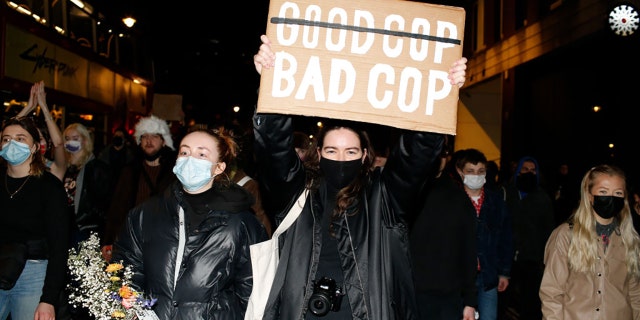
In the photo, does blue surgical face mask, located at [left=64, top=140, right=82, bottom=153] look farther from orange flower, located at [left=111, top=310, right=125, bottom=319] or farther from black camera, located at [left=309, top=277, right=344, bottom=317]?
black camera, located at [left=309, top=277, right=344, bottom=317]

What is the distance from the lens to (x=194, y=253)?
3.40m

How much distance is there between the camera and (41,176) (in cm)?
463

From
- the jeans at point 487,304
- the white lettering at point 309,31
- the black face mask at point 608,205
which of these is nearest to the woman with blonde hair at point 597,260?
the black face mask at point 608,205

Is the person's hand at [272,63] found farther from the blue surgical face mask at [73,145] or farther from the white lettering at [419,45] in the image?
the blue surgical face mask at [73,145]

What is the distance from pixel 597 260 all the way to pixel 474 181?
190cm

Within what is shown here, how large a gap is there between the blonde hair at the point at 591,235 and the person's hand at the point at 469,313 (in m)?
1.03

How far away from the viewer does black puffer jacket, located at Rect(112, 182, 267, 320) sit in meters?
3.35

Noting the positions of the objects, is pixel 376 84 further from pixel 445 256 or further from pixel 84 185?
pixel 84 185

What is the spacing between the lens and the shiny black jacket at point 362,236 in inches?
119

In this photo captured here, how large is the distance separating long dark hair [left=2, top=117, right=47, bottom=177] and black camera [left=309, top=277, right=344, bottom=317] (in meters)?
2.74

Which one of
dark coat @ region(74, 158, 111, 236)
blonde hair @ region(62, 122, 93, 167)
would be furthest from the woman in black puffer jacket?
blonde hair @ region(62, 122, 93, 167)

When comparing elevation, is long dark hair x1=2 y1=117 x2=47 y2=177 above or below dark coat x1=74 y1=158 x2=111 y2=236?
above

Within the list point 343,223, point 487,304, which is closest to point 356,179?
point 343,223

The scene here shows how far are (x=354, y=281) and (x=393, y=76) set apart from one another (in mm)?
1096
